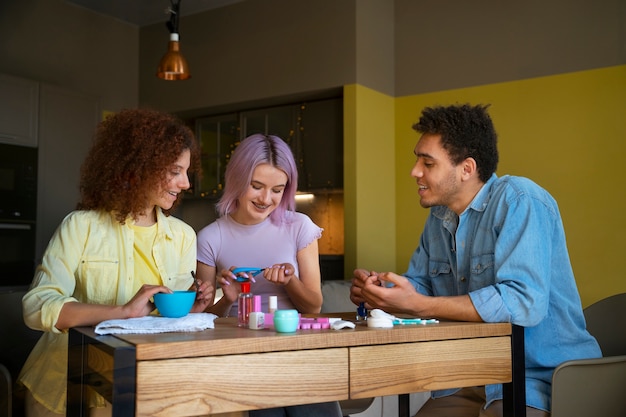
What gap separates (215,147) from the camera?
639 centimetres

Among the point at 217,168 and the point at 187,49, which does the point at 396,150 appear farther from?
the point at 187,49

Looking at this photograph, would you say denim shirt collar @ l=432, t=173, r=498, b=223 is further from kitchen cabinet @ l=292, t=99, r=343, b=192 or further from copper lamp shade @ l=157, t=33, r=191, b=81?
kitchen cabinet @ l=292, t=99, r=343, b=192

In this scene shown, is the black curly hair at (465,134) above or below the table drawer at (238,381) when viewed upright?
above

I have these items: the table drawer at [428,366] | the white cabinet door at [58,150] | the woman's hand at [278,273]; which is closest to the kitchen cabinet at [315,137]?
the white cabinet door at [58,150]

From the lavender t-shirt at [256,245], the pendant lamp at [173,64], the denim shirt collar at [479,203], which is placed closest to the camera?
the denim shirt collar at [479,203]

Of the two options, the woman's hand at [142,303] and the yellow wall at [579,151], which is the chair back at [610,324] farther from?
the yellow wall at [579,151]

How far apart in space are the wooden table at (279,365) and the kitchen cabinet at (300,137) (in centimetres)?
399

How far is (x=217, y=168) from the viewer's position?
20.7ft

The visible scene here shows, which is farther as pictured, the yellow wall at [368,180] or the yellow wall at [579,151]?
the yellow wall at [368,180]

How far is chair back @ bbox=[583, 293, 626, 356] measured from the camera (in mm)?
2242

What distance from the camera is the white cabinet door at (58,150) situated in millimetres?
5445

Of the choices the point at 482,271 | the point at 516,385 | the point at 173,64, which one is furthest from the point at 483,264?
the point at 173,64

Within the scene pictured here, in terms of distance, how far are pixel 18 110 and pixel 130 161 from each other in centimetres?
388

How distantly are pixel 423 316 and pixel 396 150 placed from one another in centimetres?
411
